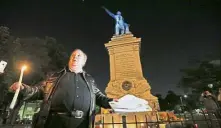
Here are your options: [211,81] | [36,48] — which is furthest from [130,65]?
[211,81]

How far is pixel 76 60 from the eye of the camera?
2.84m

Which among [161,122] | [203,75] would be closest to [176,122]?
[161,122]

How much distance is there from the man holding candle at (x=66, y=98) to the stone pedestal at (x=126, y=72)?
7977 millimetres

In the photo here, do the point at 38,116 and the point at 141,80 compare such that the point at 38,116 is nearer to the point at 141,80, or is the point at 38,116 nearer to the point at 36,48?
the point at 141,80

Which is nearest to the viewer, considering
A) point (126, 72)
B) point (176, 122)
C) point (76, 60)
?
point (76, 60)

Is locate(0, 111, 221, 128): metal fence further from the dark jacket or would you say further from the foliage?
the foliage

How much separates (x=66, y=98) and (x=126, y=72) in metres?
9.25

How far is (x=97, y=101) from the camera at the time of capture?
2.83 metres

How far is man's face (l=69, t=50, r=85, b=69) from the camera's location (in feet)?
9.29

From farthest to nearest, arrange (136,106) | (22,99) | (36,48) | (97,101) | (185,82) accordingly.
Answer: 1. (185,82)
2. (36,48)
3. (97,101)
4. (136,106)
5. (22,99)

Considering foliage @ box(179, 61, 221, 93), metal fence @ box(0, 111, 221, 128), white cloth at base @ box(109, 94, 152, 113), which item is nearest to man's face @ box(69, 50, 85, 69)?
white cloth at base @ box(109, 94, 152, 113)

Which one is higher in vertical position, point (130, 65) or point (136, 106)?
point (130, 65)

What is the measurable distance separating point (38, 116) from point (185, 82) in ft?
101

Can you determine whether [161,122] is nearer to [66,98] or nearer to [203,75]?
[66,98]
